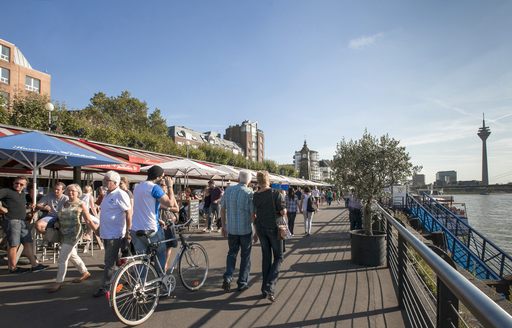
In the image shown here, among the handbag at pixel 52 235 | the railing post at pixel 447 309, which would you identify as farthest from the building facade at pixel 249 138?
the railing post at pixel 447 309

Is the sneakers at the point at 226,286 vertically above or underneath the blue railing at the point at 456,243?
above

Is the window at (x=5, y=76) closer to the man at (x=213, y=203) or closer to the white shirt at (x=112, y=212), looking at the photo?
the man at (x=213, y=203)

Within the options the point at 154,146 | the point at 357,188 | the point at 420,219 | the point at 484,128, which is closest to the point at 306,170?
the point at 154,146

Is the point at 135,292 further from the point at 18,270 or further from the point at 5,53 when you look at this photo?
the point at 5,53

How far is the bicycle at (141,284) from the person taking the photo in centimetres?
369

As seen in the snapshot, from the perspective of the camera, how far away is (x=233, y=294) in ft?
16.0

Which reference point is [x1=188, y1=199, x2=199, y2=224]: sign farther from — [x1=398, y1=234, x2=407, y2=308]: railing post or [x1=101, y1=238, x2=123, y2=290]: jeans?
[x1=398, y1=234, x2=407, y2=308]: railing post

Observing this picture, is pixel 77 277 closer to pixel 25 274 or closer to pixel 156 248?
pixel 25 274

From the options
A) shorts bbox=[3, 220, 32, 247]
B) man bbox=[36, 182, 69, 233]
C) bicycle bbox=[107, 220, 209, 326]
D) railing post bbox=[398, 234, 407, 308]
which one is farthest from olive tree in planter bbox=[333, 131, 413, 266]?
shorts bbox=[3, 220, 32, 247]

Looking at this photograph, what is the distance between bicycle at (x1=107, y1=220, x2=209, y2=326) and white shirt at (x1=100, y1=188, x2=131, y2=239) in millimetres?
643

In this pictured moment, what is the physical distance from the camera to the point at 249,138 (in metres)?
102

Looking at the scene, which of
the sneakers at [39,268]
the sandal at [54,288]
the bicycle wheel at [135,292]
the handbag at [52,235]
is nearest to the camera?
the bicycle wheel at [135,292]

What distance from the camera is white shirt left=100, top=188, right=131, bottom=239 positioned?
15.6ft

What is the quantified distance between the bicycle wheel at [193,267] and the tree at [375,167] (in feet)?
13.5
